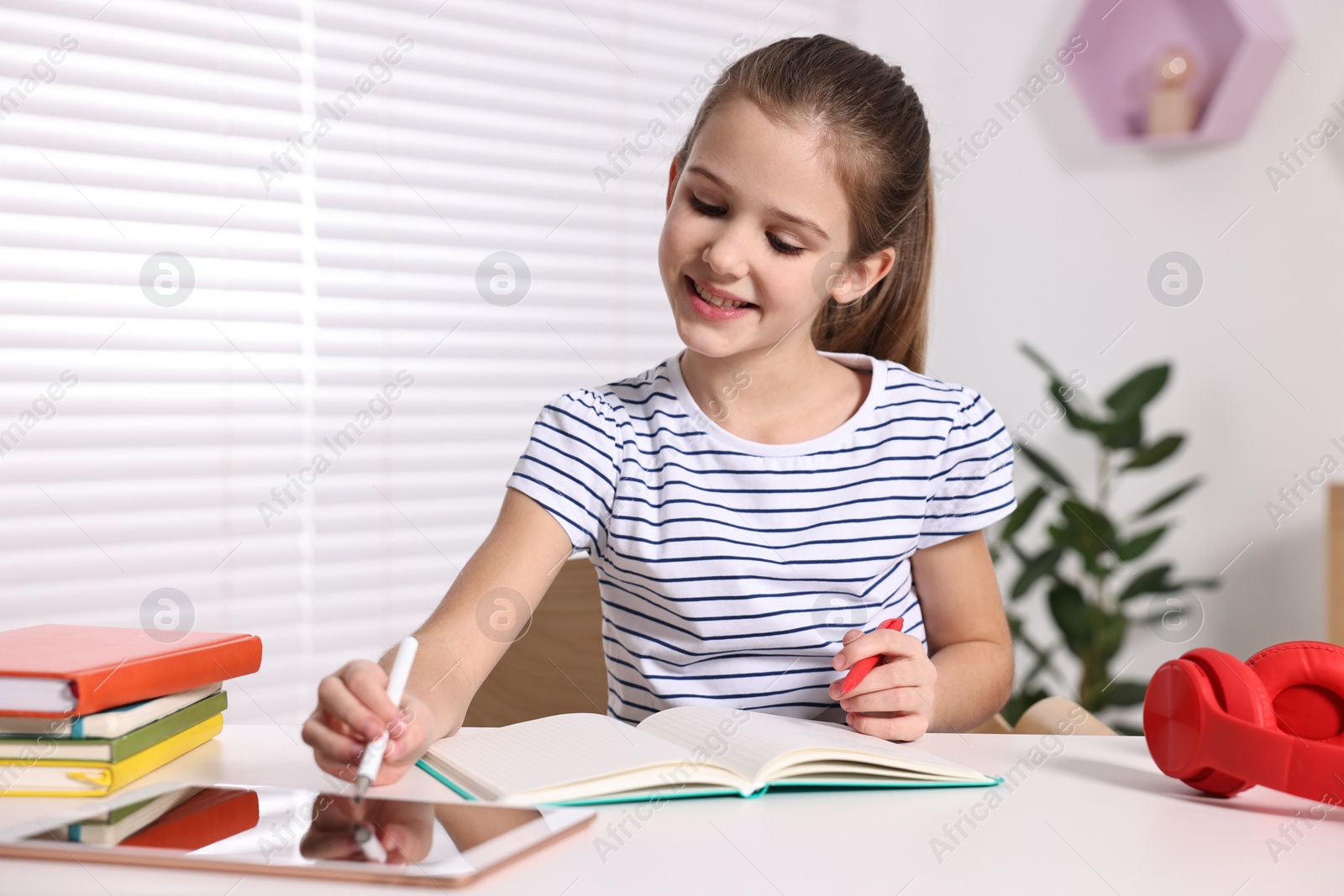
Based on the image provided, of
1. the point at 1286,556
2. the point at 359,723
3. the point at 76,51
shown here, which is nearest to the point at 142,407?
the point at 76,51

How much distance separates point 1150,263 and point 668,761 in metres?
1.97

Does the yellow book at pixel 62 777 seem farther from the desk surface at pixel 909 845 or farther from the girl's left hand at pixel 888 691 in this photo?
the girl's left hand at pixel 888 691

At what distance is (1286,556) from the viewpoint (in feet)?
7.02

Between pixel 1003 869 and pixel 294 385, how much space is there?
1499 mm

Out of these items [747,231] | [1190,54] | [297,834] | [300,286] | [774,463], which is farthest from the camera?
[1190,54]

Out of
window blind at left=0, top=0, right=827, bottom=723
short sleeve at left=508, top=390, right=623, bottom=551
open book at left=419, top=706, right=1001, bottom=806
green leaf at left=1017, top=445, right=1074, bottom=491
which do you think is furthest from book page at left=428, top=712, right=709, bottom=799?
green leaf at left=1017, top=445, right=1074, bottom=491

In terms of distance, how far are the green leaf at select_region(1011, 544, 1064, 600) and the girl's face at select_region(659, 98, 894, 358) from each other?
1331 millimetres

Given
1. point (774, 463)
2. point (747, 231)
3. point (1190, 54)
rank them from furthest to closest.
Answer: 1. point (1190, 54)
2. point (774, 463)
3. point (747, 231)

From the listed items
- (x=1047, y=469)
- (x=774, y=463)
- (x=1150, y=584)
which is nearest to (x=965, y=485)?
(x=774, y=463)

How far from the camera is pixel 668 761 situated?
24.7 inches

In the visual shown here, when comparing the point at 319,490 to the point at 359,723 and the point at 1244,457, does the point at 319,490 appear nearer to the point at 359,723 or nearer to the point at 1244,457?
the point at 359,723

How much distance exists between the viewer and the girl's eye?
0.94m

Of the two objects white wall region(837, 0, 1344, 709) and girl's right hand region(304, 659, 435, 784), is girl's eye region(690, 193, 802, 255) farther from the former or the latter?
white wall region(837, 0, 1344, 709)

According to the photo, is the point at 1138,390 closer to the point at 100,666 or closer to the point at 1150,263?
the point at 1150,263
